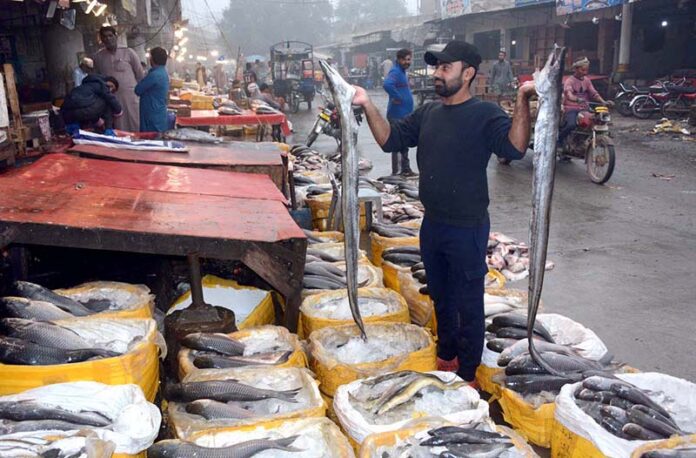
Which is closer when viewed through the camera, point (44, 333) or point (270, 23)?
point (44, 333)

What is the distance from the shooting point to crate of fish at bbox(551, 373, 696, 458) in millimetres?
2816

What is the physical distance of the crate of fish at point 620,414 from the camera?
111 inches

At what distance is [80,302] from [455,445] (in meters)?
2.81

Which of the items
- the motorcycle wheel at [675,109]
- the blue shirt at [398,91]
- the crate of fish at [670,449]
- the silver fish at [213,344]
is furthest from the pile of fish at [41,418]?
the motorcycle wheel at [675,109]

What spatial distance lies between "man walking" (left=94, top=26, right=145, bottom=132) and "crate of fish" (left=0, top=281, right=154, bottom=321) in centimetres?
649

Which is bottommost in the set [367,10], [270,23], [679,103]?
[679,103]

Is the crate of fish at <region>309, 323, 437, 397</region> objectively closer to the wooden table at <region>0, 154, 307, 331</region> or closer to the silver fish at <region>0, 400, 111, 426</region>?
the wooden table at <region>0, 154, 307, 331</region>

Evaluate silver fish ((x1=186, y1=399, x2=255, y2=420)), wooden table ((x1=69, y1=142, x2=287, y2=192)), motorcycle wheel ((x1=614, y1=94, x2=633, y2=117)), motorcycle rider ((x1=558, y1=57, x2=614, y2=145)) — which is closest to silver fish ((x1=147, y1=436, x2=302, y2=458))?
silver fish ((x1=186, y1=399, x2=255, y2=420))

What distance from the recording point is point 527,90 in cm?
296

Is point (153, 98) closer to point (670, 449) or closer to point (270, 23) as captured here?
point (670, 449)

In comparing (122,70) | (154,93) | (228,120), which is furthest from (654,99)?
(122,70)

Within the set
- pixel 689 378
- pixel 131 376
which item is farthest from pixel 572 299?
pixel 131 376

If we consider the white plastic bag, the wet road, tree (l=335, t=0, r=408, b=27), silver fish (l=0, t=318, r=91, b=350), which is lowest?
the wet road

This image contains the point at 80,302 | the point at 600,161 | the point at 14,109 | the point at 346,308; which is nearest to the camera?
the point at 80,302
